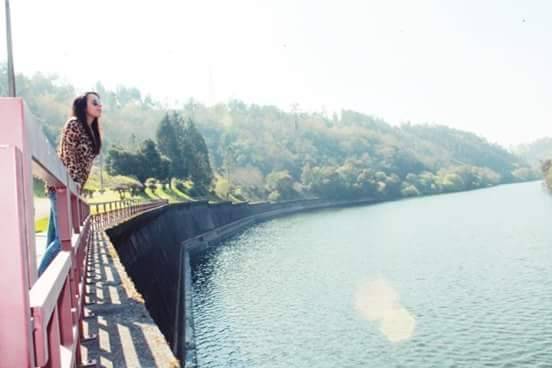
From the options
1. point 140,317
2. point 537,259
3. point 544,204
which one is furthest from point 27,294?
point 544,204

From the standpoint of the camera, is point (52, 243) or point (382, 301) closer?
point (52, 243)

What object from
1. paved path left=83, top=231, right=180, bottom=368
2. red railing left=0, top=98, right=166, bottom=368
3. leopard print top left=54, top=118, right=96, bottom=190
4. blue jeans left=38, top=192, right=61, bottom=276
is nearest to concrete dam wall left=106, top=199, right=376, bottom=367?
paved path left=83, top=231, right=180, bottom=368

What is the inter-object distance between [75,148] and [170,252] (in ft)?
106

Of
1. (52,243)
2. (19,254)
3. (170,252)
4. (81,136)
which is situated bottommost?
(170,252)

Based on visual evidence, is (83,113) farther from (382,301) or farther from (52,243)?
(382,301)

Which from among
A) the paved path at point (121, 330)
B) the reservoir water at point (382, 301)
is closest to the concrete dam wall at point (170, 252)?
the reservoir water at point (382, 301)

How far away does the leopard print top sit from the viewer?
15.7ft

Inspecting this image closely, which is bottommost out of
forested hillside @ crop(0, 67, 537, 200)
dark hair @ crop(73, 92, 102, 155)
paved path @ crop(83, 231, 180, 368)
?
paved path @ crop(83, 231, 180, 368)

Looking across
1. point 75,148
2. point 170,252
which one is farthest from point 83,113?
point 170,252

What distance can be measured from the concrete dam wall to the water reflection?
8283 mm

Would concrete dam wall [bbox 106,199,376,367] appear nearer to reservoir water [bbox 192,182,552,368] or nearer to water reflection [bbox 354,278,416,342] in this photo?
reservoir water [bbox 192,182,552,368]

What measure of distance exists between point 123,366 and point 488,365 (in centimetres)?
1679

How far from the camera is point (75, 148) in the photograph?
4832mm

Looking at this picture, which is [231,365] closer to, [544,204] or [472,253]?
[472,253]
